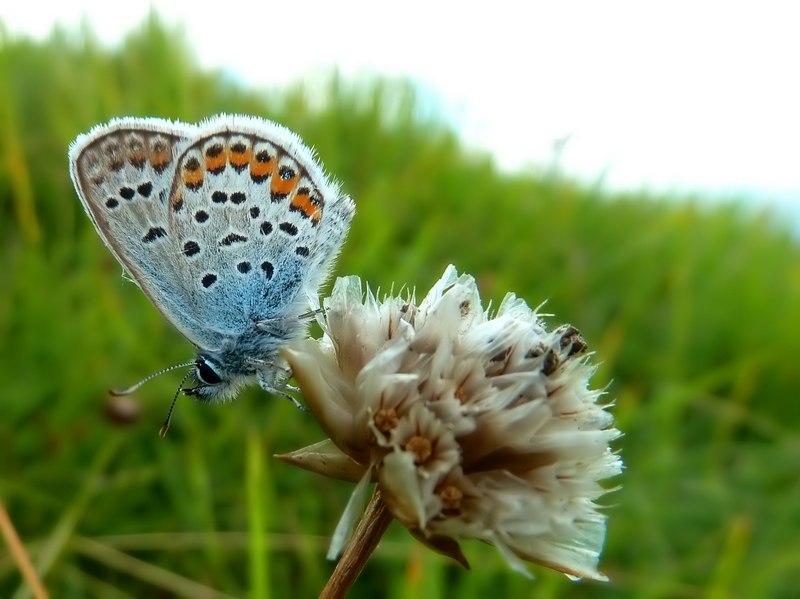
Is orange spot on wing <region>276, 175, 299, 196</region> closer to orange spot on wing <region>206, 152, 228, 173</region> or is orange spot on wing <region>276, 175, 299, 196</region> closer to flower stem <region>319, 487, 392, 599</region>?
orange spot on wing <region>206, 152, 228, 173</region>

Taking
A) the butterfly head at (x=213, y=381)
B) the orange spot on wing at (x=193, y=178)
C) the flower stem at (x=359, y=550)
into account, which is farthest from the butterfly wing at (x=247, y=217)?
the flower stem at (x=359, y=550)

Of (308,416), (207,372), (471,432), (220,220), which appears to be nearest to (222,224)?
(220,220)

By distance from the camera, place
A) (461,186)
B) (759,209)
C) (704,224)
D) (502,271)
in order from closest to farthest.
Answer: (502,271) < (461,186) < (704,224) < (759,209)

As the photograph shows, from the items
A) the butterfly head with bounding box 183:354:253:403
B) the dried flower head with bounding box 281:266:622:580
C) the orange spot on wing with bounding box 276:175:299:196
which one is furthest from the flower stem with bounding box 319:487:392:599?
the orange spot on wing with bounding box 276:175:299:196

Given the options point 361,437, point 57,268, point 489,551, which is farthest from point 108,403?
point 361,437

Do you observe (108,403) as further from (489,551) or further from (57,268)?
(489,551)

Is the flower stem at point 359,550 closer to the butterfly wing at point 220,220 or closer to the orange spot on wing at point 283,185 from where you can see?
the butterfly wing at point 220,220

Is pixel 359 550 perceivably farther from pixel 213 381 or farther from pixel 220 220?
pixel 220 220

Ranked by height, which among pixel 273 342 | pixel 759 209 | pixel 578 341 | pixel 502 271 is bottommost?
pixel 759 209
